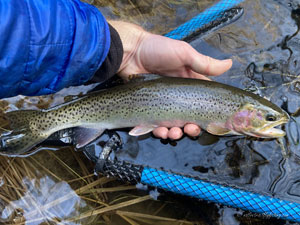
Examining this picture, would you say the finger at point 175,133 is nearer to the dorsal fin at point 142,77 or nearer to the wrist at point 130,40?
the dorsal fin at point 142,77

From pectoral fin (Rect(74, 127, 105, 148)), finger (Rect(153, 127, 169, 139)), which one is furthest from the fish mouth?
pectoral fin (Rect(74, 127, 105, 148))

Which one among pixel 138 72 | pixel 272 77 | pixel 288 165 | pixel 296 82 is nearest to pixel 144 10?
pixel 138 72

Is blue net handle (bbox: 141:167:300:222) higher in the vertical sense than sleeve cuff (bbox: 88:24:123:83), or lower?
lower

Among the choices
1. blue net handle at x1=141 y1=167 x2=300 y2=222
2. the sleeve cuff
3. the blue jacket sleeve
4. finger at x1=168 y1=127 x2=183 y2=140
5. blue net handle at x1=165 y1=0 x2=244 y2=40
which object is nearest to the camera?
the blue jacket sleeve

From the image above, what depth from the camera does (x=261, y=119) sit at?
2703mm

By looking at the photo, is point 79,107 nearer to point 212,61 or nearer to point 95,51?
point 95,51

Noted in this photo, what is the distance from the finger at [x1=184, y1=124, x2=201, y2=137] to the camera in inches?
112

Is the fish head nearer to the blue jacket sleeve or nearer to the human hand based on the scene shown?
the human hand

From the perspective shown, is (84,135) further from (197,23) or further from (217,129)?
(197,23)

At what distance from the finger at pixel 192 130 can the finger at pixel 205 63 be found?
0.58m

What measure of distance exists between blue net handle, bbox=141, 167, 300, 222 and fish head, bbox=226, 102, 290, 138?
64cm

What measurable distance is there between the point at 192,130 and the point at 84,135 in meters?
1.16

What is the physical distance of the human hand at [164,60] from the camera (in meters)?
2.76

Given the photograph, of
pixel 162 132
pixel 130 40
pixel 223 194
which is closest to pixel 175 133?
pixel 162 132
